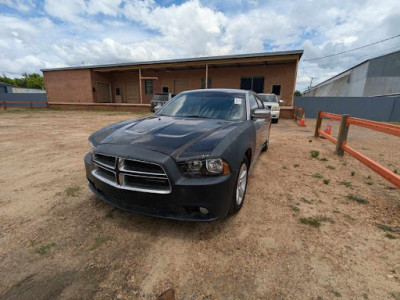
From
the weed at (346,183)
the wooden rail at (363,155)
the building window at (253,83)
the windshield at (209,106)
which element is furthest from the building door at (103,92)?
the weed at (346,183)

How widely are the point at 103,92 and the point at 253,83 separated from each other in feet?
52.4

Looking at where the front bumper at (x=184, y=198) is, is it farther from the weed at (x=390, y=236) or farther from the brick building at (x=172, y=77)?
the brick building at (x=172, y=77)

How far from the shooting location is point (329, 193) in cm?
313

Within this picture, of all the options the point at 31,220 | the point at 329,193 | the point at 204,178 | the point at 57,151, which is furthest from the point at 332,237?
the point at 57,151

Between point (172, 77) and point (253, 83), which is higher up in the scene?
point (172, 77)

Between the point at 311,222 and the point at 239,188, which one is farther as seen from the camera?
the point at 239,188

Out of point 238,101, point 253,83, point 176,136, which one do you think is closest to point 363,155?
point 238,101

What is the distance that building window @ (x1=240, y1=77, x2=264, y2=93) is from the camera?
1773 cm

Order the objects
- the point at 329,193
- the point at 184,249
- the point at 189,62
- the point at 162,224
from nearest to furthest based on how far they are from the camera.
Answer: the point at 184,249, the point at 162,224, the point at 329,193, the point at 189,62

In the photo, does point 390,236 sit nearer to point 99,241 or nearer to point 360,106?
point 99,241

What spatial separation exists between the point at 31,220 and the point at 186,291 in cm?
202

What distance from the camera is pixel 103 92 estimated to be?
22.2 m

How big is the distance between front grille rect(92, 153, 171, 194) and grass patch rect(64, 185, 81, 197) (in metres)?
1.18

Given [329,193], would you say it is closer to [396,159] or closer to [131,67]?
[396,159]
